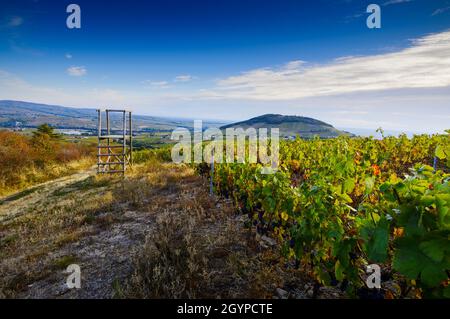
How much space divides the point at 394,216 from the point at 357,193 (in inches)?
162

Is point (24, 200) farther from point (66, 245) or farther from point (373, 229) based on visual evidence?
point (373, 229)

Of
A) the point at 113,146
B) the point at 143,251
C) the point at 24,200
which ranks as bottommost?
the point at 24,200

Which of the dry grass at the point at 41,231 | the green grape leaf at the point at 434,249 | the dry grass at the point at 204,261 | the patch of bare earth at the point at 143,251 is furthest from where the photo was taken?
the dry grass at the point at 41,231

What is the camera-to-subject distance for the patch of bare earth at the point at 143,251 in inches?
140

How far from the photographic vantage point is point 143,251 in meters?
4.48

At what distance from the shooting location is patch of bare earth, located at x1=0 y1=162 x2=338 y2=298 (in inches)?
140

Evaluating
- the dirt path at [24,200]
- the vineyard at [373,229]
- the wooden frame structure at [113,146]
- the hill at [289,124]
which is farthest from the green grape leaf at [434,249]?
the hill at [289,124]

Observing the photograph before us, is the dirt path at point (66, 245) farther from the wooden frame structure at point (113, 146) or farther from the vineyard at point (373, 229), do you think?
the wooden frame structure at point (113, 146)

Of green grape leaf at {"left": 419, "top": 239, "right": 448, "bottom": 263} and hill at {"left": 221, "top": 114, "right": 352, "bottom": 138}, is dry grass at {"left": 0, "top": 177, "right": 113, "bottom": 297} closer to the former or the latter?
green grape leaf at {"left": 419, "top": 239, "right": 448, "bottom": 263}

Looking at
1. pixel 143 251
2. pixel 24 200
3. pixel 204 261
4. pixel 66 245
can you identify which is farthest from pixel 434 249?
pixel 24 200

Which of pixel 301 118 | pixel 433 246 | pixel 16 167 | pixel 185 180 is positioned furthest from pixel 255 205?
pixel 301 118

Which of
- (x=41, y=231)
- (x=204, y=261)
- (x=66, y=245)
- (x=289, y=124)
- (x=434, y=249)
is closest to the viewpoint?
(x=434, y=249)

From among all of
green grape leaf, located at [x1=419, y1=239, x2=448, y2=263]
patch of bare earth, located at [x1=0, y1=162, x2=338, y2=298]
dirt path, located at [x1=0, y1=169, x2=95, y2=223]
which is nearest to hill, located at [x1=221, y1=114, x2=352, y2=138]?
dirt path, located at [x1=0, y1=169, x2=95, y2=223]
